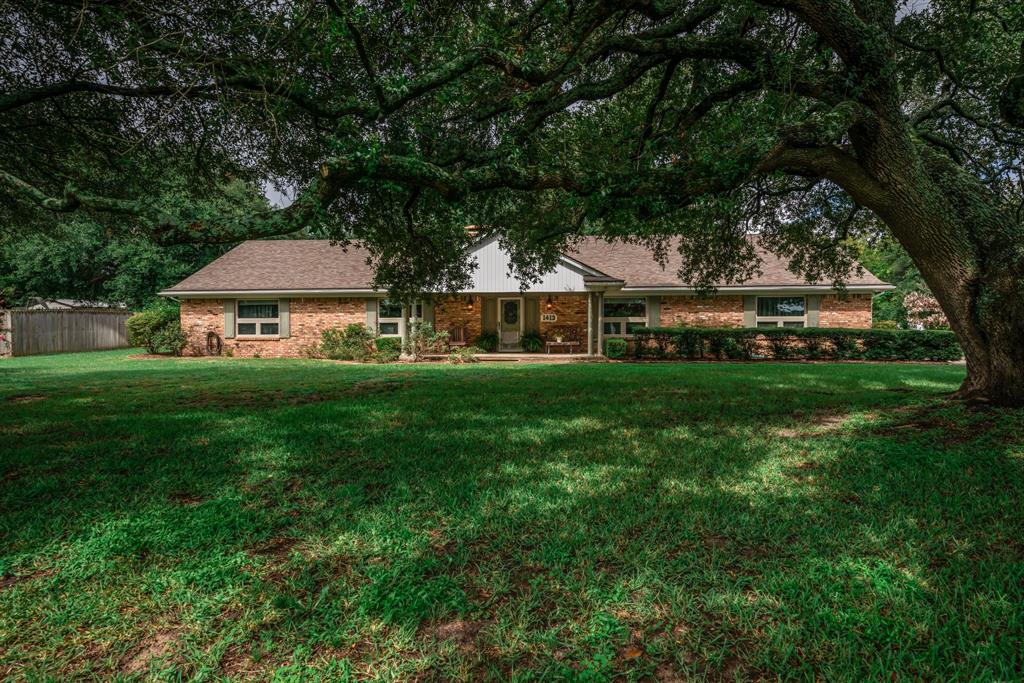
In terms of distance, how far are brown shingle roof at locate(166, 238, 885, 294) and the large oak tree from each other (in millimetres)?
9162

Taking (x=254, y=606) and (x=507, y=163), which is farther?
(x=507, y=163)

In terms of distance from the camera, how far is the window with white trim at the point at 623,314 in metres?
20.1

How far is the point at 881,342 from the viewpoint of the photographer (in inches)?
676

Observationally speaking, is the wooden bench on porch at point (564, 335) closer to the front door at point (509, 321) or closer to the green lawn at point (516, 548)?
the front door at point (509, 321)

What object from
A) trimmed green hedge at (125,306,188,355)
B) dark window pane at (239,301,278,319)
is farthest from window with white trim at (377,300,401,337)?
trimmed green hedge at (125,306,188,355)

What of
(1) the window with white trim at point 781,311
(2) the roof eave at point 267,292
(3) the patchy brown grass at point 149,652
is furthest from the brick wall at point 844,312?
(3) the patchy brown grass at point 149,652

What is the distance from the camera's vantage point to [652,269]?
20891mm

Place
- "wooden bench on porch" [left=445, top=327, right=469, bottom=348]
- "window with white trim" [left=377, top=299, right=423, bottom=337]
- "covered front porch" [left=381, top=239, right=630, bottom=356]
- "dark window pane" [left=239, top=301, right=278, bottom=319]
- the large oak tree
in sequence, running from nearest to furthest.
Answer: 1. the large oak tree
2. "covered front porch" [left=381, top=239, right=630, bottom=356]
3. "window with white trim" [left=377, top=299, right=423, bottom=337]
4. "dark window pane" [left=239, top=301, right=278, bottom=319]
5. "wooden bench on porch" [left=445, top=327, right=469, bottom=348]

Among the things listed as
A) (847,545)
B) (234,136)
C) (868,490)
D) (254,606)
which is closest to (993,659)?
(847,545)

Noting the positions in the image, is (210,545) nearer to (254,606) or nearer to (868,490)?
(254,606)

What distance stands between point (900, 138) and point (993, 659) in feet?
20.4

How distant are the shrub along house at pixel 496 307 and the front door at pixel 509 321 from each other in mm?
42

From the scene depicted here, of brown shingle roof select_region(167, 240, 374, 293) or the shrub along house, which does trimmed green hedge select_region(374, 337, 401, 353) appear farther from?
brown shingle roof select_region(167, 240, 374, 293)

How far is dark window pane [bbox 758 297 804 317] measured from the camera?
63.6ft
